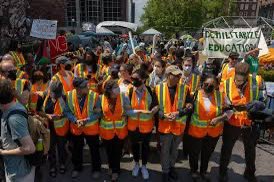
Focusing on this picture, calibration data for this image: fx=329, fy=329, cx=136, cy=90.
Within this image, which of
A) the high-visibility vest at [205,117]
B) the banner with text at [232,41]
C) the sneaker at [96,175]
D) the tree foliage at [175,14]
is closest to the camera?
the high-visibility vest at [205,117]

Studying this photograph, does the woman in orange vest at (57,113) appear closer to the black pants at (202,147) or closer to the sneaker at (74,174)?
the sneaker at (74,174)

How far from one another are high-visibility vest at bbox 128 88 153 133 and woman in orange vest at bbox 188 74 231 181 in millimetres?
664

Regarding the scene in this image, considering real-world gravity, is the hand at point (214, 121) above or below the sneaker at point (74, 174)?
above

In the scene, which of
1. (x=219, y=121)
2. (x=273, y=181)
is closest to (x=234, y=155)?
(x=273, y=181)

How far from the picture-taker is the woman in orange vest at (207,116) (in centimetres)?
491

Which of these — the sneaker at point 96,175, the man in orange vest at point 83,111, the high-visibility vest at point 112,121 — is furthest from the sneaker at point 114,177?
the high-visibility vest at point 112,121

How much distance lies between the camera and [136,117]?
5223 millimetres

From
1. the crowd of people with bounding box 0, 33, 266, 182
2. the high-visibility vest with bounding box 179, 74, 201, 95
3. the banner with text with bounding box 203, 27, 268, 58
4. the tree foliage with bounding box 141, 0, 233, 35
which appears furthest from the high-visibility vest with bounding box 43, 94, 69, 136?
the tree foliage with bounding box 141, 0, 233, 35

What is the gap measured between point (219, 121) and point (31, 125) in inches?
110

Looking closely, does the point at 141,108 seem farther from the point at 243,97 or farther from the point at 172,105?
the point at 243,97

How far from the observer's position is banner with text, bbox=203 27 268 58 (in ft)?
25.9

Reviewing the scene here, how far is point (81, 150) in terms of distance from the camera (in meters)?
5.51

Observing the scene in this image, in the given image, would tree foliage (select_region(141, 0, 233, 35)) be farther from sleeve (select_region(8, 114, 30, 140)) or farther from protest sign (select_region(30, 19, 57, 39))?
sleeve (select_region(8, 114, 30, 140))

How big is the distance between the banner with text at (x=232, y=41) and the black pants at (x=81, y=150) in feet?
13.8
